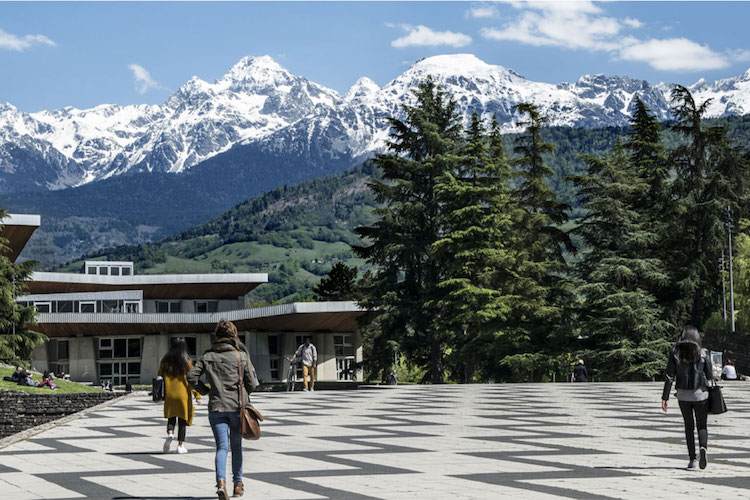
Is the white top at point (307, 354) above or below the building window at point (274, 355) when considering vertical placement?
above

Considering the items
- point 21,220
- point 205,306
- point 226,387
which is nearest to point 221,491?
point 226,387

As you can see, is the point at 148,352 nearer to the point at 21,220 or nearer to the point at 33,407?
the point at 21,220

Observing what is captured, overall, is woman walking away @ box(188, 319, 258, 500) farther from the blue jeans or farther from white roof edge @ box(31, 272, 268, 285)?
white roof edge @ box(31, 272, 268, 285)

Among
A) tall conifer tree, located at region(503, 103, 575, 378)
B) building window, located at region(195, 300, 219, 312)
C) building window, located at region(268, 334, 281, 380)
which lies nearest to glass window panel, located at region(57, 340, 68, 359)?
building window, located at region(195, 300, 219, 312)

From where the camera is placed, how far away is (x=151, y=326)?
7325cm

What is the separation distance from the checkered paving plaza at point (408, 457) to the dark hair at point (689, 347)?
1.26 meters

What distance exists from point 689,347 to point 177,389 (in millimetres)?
7114

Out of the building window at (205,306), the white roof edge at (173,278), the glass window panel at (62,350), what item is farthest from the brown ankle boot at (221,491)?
the building window at (205,306)

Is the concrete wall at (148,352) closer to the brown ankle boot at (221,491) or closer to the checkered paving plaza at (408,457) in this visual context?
the checkered paving plaza at (408,457)

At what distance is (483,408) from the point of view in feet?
75.2

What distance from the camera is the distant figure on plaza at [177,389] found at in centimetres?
1395

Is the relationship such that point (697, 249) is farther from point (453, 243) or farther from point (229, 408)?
point (229, 408)

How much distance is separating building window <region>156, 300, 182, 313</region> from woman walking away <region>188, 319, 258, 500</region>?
74934 mm

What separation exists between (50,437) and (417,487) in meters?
8.72
